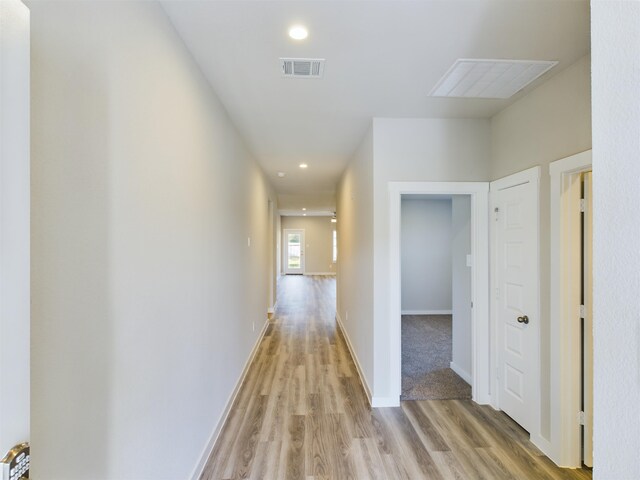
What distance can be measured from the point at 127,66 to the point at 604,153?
5.12 ft

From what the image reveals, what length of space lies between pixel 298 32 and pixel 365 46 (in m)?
0.40

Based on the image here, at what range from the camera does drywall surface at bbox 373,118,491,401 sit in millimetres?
2939

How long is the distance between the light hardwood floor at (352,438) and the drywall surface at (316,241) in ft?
36.1

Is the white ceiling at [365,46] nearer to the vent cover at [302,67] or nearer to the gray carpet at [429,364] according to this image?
the vent cover at [302,67]

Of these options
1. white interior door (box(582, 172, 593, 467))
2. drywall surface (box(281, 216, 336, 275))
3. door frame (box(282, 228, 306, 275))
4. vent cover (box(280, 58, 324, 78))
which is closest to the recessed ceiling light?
vent cover (box(280, 58, 324, 78))

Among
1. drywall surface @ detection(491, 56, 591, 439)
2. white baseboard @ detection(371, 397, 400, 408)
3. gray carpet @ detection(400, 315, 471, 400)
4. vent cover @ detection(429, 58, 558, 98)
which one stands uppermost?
vent cover @ detection(429, 58, 558, 98)

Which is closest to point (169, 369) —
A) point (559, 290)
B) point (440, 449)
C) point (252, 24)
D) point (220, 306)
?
point (220, 306)

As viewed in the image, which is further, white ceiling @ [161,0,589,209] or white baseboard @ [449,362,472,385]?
white baseboard @ [449,362,472,385]

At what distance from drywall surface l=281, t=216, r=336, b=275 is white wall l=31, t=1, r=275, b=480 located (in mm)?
12283

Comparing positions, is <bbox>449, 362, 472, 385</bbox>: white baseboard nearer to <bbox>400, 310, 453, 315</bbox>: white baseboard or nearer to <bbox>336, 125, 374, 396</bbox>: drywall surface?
<bbox>336, 125, 374, 396</bbox>: drywall surface

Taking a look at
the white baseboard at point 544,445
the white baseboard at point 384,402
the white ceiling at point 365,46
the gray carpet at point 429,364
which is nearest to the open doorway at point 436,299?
the gray carpet at point 429,364

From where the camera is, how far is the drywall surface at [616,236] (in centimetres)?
69

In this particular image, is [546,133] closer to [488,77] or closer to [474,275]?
[488,77]
